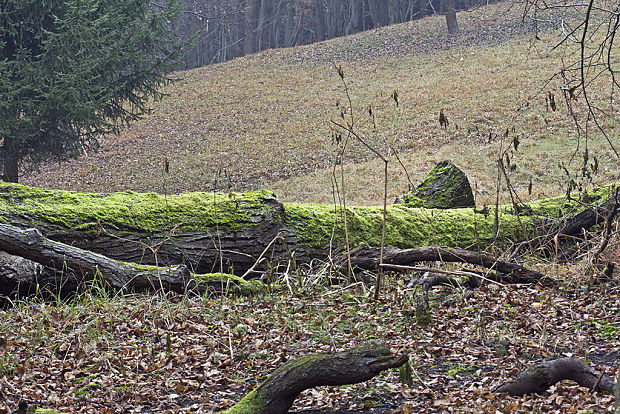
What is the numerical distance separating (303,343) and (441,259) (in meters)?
1.87

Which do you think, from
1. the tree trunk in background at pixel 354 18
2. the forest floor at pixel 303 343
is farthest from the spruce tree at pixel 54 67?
the tree trunk in background at pixel 354 18

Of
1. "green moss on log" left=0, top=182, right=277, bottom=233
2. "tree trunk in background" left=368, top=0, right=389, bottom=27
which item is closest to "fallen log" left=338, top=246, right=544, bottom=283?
"green moss on log" left=0, top=182, right=277, bottom=233

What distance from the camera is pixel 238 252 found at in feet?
20.4

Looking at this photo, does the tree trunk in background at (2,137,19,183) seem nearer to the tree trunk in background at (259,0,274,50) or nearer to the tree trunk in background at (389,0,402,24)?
the tree trunk in background at (259,0,274,50)

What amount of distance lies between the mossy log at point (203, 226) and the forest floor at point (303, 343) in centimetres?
69

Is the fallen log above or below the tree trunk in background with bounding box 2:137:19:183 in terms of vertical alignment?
below

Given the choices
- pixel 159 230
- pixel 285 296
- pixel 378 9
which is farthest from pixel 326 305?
pixel 378 9

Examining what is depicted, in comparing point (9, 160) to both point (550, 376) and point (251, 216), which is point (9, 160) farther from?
point (550, 376)

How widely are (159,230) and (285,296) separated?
172 centimetres

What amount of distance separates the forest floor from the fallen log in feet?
0.54

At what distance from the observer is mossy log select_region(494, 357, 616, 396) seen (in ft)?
10.6

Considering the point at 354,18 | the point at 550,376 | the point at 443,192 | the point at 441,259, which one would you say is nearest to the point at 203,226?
the point at 441,259

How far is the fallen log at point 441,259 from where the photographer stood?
5.70m

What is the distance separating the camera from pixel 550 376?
3281 mm
